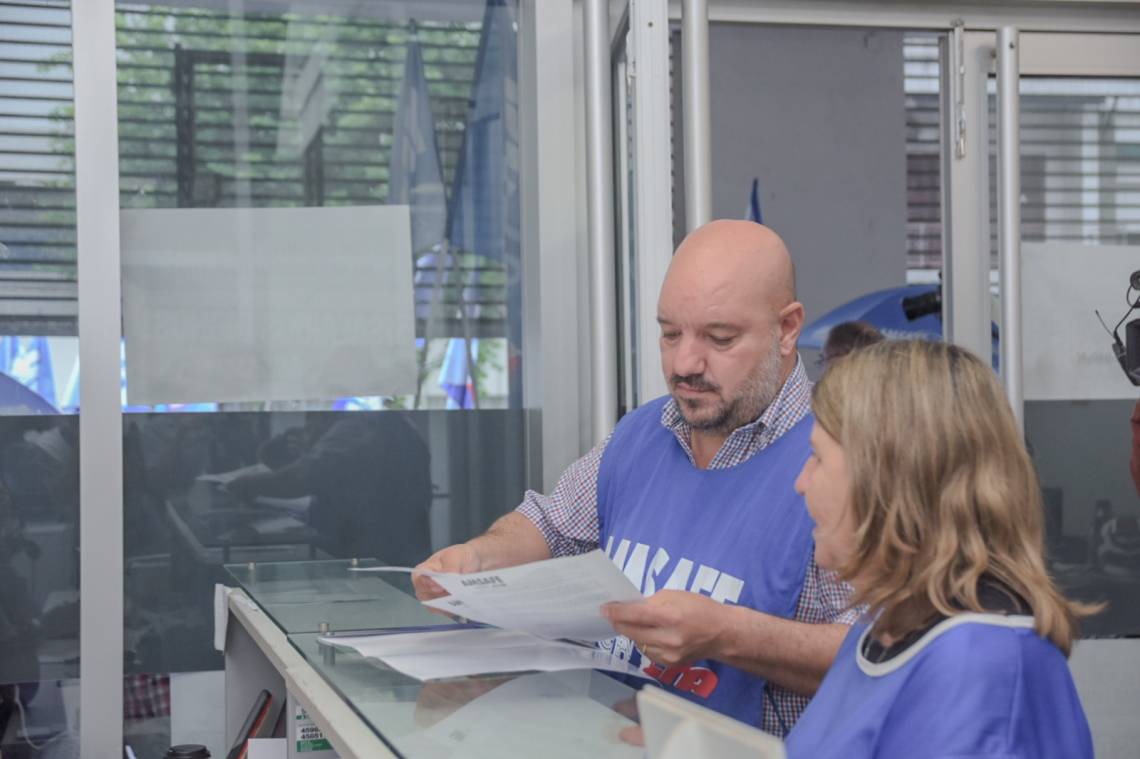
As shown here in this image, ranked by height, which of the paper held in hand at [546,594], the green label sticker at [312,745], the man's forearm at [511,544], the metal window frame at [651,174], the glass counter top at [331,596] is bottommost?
the green label sticker at [312,745]

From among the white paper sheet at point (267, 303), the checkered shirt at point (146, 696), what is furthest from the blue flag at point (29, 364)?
the checkered shirt at point (146, 696)

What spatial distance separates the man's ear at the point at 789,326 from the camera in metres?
2.00

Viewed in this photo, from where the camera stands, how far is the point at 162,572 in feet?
11.4

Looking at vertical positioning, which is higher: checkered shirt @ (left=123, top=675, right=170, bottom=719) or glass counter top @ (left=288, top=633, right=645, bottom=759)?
glass counter top @ (left=288, top=633, right=645, bottom=759)

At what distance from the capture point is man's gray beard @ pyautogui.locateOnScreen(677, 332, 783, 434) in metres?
1.90

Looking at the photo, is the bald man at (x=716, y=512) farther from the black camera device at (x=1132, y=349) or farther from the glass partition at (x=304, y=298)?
the black camera device at (x=1132, y=349)

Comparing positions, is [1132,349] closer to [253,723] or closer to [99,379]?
[253,723]

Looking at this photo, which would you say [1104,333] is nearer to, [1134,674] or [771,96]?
[1134,674]

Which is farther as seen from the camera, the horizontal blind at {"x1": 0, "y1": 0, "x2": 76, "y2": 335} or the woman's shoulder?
the horizontal blind at {"x1": 0, "y1": 0, "x2": 76, "y2": 335}

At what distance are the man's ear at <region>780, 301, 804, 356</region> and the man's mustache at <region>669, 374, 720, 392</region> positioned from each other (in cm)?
13

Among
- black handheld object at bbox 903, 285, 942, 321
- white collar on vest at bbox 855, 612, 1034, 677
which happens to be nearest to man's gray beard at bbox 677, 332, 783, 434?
white collar on vest at bbox 855, 612, 1034, 677

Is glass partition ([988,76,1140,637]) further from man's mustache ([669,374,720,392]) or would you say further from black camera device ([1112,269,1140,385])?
man's mustache ([669,374,720,392])

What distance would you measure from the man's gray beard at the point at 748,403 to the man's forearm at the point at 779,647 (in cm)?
39

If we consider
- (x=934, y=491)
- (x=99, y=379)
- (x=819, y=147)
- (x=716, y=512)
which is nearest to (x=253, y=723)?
(x=99, y=379)
